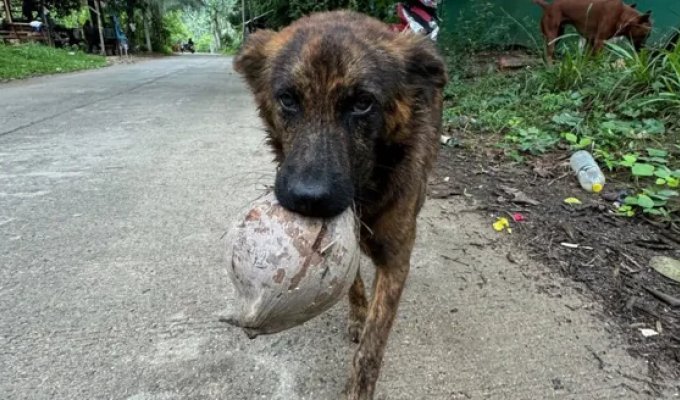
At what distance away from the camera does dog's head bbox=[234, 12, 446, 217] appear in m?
1.64

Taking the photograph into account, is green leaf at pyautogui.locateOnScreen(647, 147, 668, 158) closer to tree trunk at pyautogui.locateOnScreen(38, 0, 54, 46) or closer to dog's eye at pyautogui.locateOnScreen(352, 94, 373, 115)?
dog's eye at pyautogui.locateOnScreen(352, 94, 373, 115)

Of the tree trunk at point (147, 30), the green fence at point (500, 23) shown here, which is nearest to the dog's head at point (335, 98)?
the green fence at point (500, 23)

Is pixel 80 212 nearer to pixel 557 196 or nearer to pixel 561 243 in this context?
pixel 561 243

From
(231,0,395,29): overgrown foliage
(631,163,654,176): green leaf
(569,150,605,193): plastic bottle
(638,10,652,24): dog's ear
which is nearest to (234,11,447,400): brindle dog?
(569,150,605,193): plastic bottle

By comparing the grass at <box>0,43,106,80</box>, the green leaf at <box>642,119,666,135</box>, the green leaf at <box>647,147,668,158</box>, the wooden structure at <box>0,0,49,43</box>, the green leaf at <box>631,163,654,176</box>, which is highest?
the green leaf at <box>642,119,666,135</box>

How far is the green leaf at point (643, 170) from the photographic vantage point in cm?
361

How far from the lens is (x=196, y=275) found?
8.73ft

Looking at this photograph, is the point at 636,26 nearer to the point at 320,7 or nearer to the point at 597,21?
the point at 597,21

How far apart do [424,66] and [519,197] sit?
188 centimetres

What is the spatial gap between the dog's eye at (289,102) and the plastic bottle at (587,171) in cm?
280

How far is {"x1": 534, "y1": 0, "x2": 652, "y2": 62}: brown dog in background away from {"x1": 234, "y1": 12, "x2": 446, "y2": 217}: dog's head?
509 centimetres

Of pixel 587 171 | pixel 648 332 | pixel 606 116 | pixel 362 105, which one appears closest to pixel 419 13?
pixel 606 116

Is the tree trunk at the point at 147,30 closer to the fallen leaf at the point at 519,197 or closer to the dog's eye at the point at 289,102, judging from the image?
the fallen leaf at the point at 519,197

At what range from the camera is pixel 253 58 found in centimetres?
235
